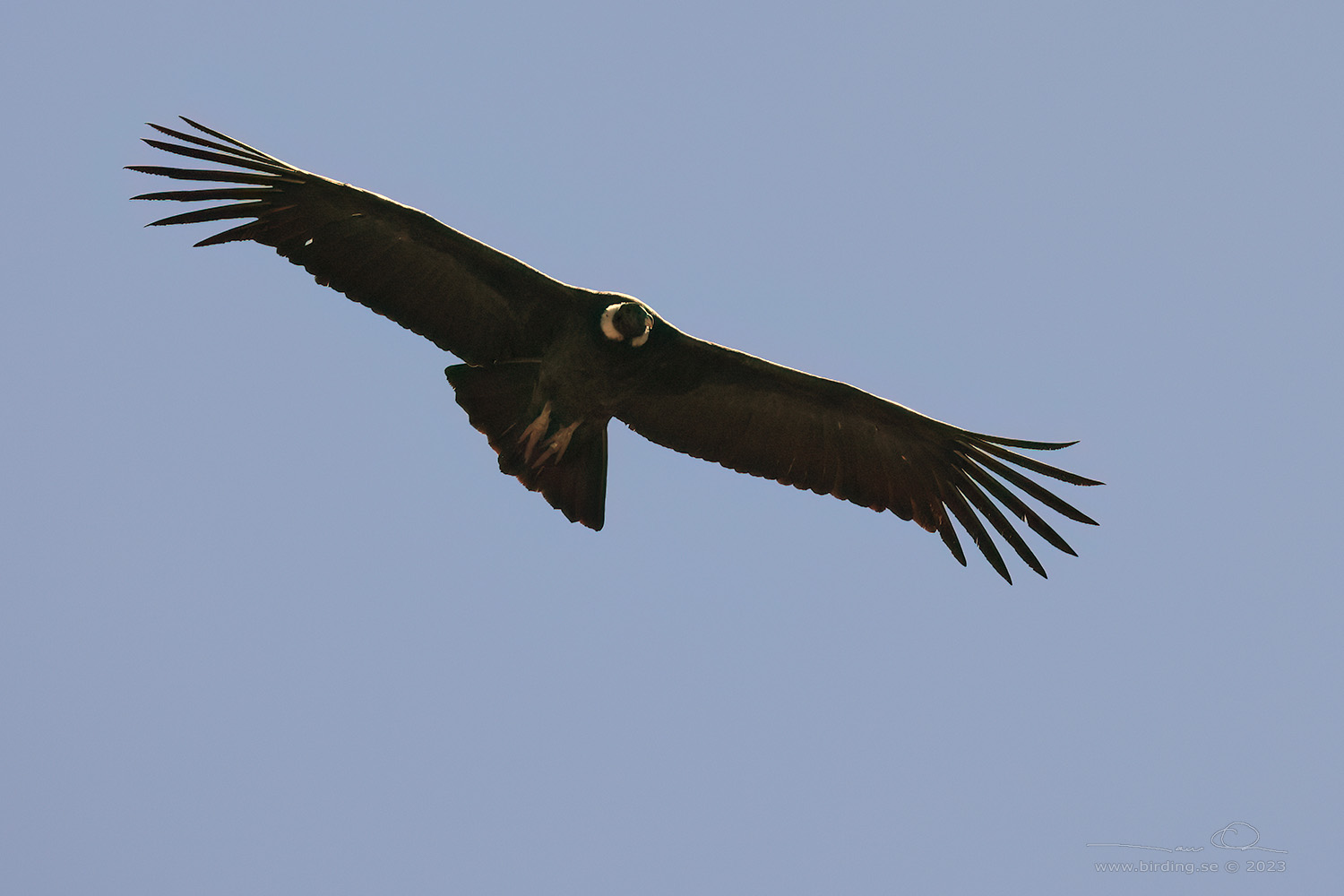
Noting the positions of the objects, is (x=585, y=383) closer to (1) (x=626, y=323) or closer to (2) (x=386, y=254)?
(1) (x=626, y=323)

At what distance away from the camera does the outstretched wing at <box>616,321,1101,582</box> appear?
33.4ft

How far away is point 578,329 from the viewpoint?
9766mm

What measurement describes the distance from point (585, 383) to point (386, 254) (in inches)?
70.3

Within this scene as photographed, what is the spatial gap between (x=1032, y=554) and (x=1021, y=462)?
72 centimetres

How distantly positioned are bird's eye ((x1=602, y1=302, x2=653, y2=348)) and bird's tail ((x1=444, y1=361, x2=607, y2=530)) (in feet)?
2.61

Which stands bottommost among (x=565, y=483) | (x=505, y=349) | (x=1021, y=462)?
(x=565, y=483)

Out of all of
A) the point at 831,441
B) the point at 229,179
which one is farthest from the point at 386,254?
the point at 831,441

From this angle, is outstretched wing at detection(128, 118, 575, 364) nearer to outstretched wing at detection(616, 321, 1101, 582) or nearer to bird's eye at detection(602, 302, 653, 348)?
bird's eye at detection(602, 302, 653, 348)

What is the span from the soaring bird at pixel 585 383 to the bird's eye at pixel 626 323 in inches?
0.5

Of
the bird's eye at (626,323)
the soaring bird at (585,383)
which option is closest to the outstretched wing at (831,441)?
the soaring bird at (585,383)

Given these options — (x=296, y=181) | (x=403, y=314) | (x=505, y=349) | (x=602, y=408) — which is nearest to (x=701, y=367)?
(x=602, y=408)

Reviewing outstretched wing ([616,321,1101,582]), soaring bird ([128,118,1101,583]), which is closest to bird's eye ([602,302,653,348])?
soaring bird ([128,118,1101,583])

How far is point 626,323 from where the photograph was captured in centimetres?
949

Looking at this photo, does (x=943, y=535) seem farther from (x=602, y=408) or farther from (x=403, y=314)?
(x=403, y=314)
